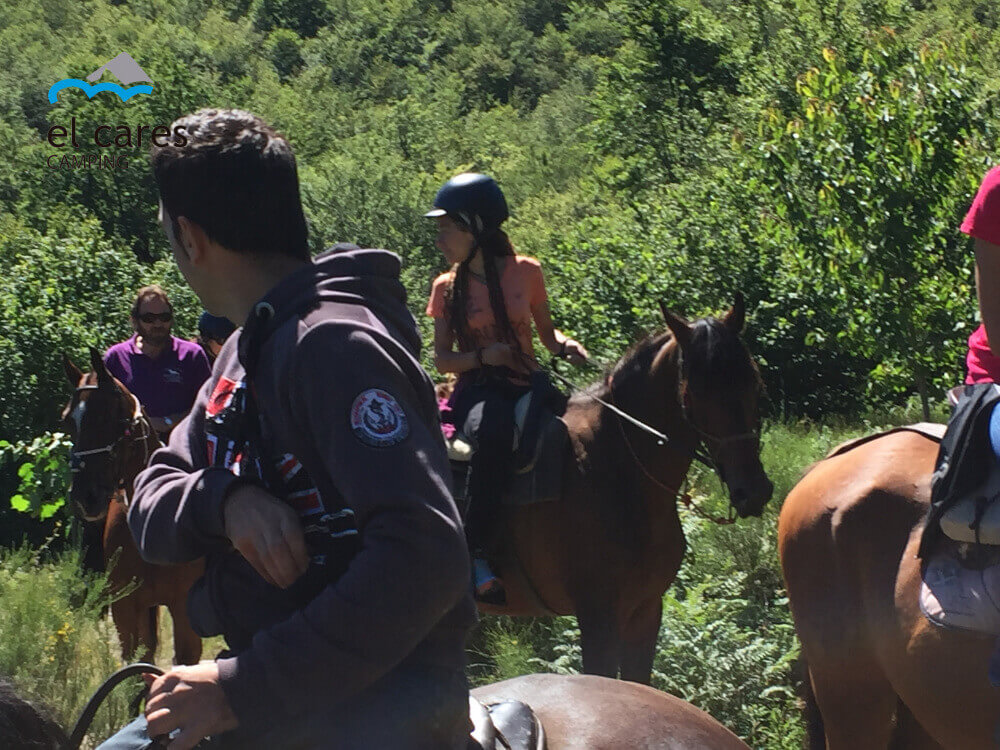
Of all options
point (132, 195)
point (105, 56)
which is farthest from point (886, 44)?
point (105, 56)

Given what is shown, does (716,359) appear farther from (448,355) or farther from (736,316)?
(448,355)

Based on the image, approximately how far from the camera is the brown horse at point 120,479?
663 cm

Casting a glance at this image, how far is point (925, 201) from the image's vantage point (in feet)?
29.5

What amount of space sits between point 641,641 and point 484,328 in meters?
1.65

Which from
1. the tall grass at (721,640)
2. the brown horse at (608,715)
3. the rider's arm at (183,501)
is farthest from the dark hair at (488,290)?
the rider's arm at (183,501)

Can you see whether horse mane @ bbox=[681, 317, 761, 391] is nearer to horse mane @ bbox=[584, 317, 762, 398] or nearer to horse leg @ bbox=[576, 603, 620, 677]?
horse mane @ bbox=[584, 317, 762, 398]

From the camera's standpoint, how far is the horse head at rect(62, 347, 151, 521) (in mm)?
6633

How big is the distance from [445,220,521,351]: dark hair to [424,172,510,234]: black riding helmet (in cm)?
3

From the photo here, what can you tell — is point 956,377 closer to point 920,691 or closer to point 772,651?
point 772,651

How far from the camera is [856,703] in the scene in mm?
4508

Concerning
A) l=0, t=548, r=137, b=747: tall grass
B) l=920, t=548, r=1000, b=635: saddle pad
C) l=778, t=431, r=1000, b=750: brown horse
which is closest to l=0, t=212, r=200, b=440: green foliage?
l=0, t=548, r=137, b=747: tall grass

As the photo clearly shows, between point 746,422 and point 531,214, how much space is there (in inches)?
1288

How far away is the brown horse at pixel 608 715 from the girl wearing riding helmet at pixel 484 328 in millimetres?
2682

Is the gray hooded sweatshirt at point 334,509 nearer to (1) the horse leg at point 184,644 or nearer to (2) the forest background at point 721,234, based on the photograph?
(2) the forest background at point 721,234
